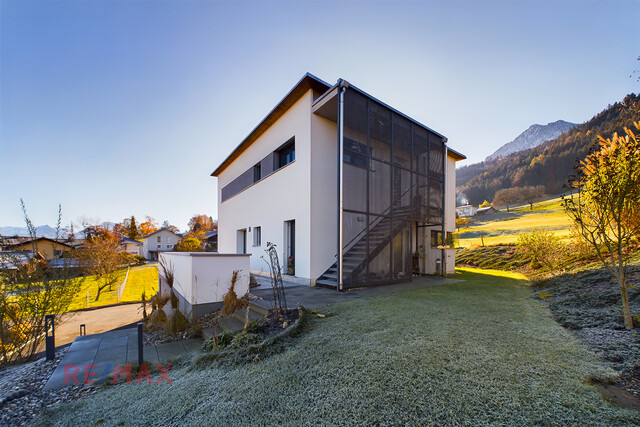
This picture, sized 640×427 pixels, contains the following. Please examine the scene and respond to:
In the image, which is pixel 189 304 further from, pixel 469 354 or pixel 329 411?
pixel 469 354

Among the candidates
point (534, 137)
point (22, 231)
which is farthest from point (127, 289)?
point (534, 137)

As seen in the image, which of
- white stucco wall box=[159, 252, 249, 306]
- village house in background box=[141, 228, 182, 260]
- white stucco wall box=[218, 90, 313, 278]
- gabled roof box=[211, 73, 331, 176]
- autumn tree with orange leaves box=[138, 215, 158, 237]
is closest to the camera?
white stucco wall box=[159, 252, 249, 306]

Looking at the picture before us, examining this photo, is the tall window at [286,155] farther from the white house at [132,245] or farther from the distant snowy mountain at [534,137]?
the distant snowy mountain at [534,137]

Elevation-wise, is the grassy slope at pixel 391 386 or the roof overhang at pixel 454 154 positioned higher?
the roof overhang at pixel 454 154

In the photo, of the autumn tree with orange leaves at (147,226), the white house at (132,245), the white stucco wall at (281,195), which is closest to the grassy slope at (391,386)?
the white stucco wall at (281,195)

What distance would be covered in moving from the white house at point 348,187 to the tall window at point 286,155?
0.04 m

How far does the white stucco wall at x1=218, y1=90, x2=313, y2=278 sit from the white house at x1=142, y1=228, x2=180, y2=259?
36.4m

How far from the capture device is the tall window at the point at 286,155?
11.1 meters

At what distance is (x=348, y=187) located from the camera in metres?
7.98

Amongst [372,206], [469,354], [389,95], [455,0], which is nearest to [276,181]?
[372,206]

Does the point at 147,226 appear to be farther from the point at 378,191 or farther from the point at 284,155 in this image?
the point at 378,191

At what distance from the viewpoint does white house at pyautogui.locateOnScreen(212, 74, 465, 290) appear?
8023 millimetres

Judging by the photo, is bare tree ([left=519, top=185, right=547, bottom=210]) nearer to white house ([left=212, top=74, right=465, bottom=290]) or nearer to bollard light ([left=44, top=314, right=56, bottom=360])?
white house ([left=212, top=74, right=465, bottom=290])

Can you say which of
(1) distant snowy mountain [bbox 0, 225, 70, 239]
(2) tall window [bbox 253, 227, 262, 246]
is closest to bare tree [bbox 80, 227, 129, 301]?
(2) tall window [bbox 253, 227, 262, 246]
